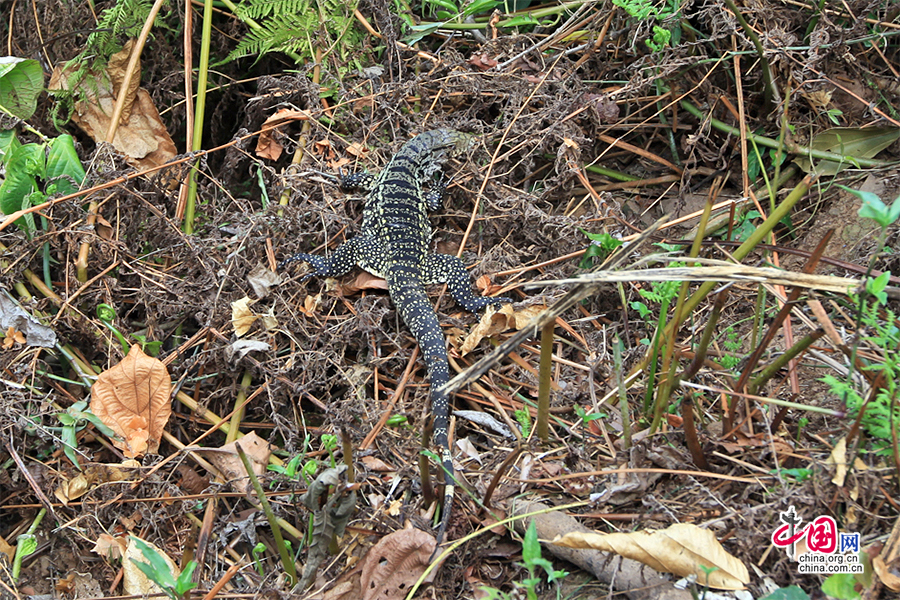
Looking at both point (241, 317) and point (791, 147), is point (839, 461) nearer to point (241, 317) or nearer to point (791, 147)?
point (791, 147)

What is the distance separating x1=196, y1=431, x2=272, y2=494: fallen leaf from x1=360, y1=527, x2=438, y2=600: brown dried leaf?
0.87 m

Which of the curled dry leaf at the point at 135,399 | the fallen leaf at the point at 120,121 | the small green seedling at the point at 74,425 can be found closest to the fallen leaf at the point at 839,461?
the curled dry leaf at the point at 135,399

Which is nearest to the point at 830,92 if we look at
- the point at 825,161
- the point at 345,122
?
the point at 825,161

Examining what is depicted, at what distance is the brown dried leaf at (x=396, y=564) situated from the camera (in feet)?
8.91

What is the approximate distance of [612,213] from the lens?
13.2ft

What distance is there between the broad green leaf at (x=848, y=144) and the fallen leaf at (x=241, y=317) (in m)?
3.59

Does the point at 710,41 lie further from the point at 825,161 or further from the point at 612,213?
the point at 612,213

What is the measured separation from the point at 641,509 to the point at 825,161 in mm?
2737

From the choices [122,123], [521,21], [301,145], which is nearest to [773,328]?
[521,21]

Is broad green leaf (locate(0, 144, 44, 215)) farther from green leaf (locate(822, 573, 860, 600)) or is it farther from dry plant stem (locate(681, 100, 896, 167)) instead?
green leaf (locate(822, 573, 860, 600))

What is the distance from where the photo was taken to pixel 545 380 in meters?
2.75

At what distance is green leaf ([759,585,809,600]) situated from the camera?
2.17 metres

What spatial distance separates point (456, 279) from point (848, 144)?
2655 millimetres

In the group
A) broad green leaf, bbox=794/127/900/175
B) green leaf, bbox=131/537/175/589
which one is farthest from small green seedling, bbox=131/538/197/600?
broad green leaf, bbox=794/127/900/175
